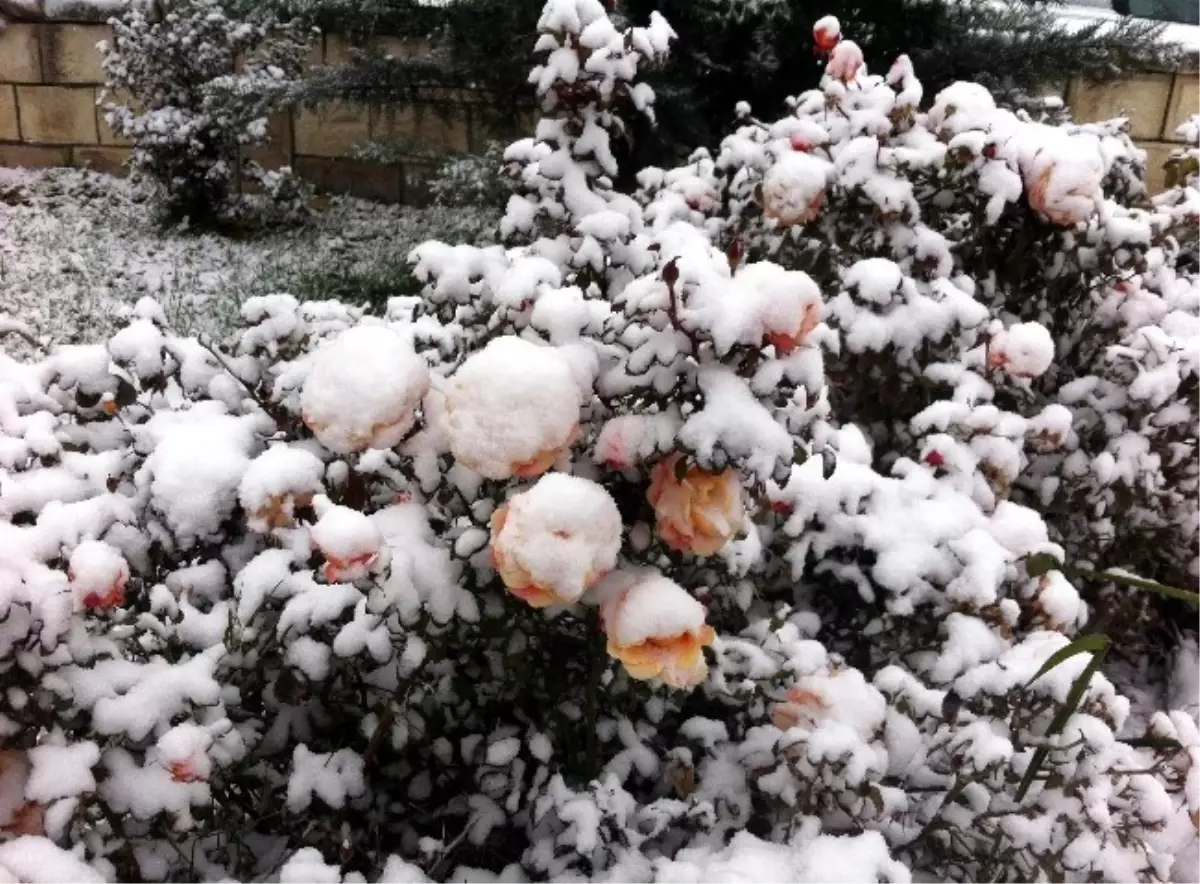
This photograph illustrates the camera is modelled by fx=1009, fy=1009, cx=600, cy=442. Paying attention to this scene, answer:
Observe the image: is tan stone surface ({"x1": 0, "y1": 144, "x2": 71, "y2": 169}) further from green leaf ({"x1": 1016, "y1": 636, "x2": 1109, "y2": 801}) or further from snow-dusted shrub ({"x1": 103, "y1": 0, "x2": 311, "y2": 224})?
green leaf ({"x1": 1016, "y1": 636, "x2": 1109, "y2": 801})

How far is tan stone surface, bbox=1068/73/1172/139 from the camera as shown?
4105 millimetres

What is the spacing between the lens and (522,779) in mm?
1113

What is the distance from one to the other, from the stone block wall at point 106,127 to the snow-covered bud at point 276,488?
3.24 meters

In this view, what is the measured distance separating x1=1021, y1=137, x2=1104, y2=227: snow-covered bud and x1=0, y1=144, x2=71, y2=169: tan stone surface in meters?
4.65

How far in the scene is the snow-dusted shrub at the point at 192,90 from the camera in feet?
12.9

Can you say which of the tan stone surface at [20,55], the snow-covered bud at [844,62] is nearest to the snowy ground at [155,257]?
the tan stone surface at [20,55]

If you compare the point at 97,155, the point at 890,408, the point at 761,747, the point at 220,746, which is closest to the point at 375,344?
the point at 220,746

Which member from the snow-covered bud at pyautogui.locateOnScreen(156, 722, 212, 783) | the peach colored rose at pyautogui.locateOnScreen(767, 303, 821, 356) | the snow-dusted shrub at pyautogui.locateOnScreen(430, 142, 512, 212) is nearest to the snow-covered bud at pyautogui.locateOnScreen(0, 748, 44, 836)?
the snow-covered bud at pyautogui.locateOnScreen(156, 722, 212, 783)

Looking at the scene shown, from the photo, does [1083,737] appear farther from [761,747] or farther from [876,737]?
[761,747]

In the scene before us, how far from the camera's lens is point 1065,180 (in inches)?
64.5

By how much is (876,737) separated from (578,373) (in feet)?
1.88

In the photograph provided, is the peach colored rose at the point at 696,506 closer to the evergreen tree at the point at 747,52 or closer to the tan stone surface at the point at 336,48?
the evergreen tree at the point at 747,52

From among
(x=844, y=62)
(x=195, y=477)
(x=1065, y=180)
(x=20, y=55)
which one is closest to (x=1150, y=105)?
(x=844, y=62)

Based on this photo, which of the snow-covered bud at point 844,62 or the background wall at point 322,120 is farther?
the background wall at point 322,120
